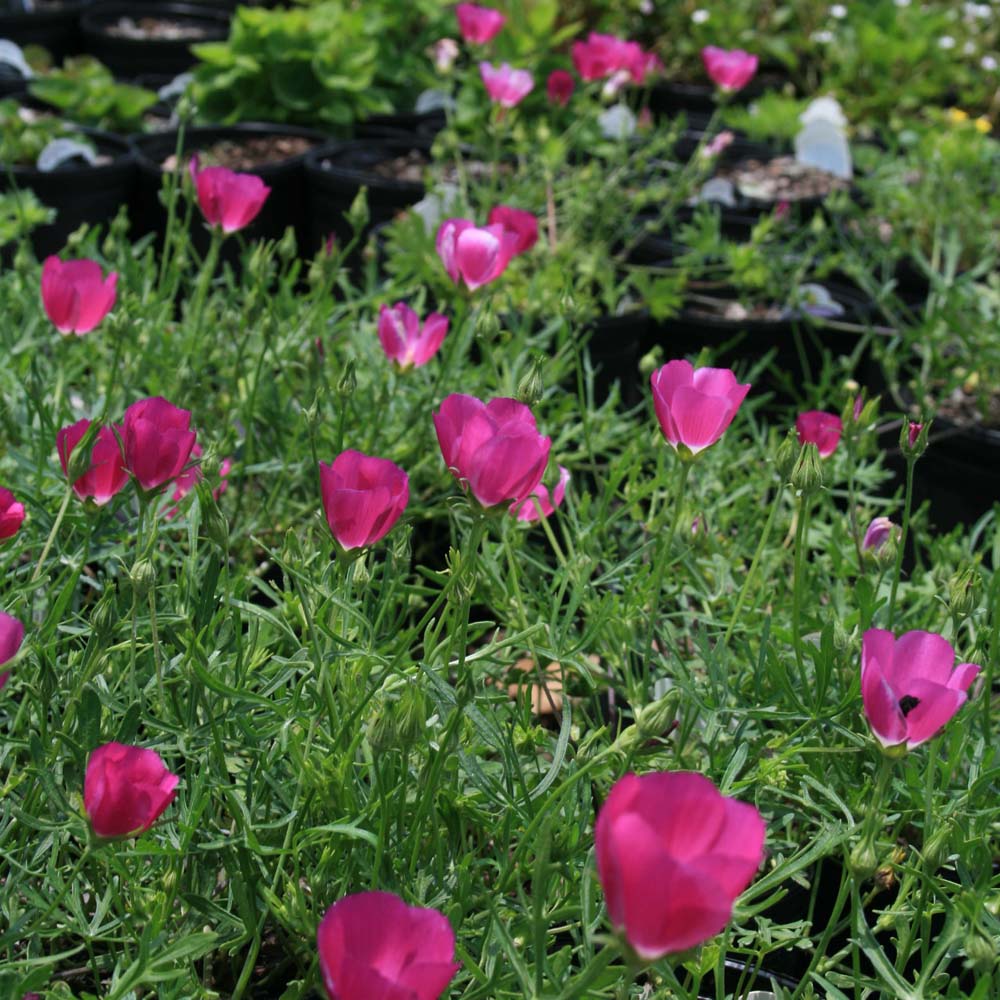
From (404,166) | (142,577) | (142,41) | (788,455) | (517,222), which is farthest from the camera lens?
(142,41)

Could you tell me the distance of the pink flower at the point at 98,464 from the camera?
0.73 metres

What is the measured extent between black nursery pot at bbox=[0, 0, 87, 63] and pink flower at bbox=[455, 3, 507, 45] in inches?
58.3

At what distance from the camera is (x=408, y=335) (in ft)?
3.56

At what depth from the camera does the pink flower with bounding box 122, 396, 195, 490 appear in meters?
0.67

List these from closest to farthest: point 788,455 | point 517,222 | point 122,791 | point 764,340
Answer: point 122,791
point 788,455
point 517,222
point 764,340

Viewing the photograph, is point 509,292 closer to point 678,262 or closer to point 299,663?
point 678,262

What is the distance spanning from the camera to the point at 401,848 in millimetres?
666

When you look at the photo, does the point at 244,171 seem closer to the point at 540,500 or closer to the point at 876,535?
the point at 540,500

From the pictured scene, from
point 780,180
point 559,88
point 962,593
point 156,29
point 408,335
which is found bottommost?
point 156,29

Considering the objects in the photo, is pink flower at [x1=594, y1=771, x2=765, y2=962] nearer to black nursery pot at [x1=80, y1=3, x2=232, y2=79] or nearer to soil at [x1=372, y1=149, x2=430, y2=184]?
soil at [x1=372, y1=149, x2=430, y2=184]

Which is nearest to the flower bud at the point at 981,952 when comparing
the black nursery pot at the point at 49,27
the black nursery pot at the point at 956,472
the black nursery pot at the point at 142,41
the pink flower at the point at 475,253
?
the pink flower at the point at 475,253

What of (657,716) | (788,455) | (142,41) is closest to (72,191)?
(142,41)

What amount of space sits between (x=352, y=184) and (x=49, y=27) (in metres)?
1.42

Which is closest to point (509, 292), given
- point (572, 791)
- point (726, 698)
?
point (726, 698)
